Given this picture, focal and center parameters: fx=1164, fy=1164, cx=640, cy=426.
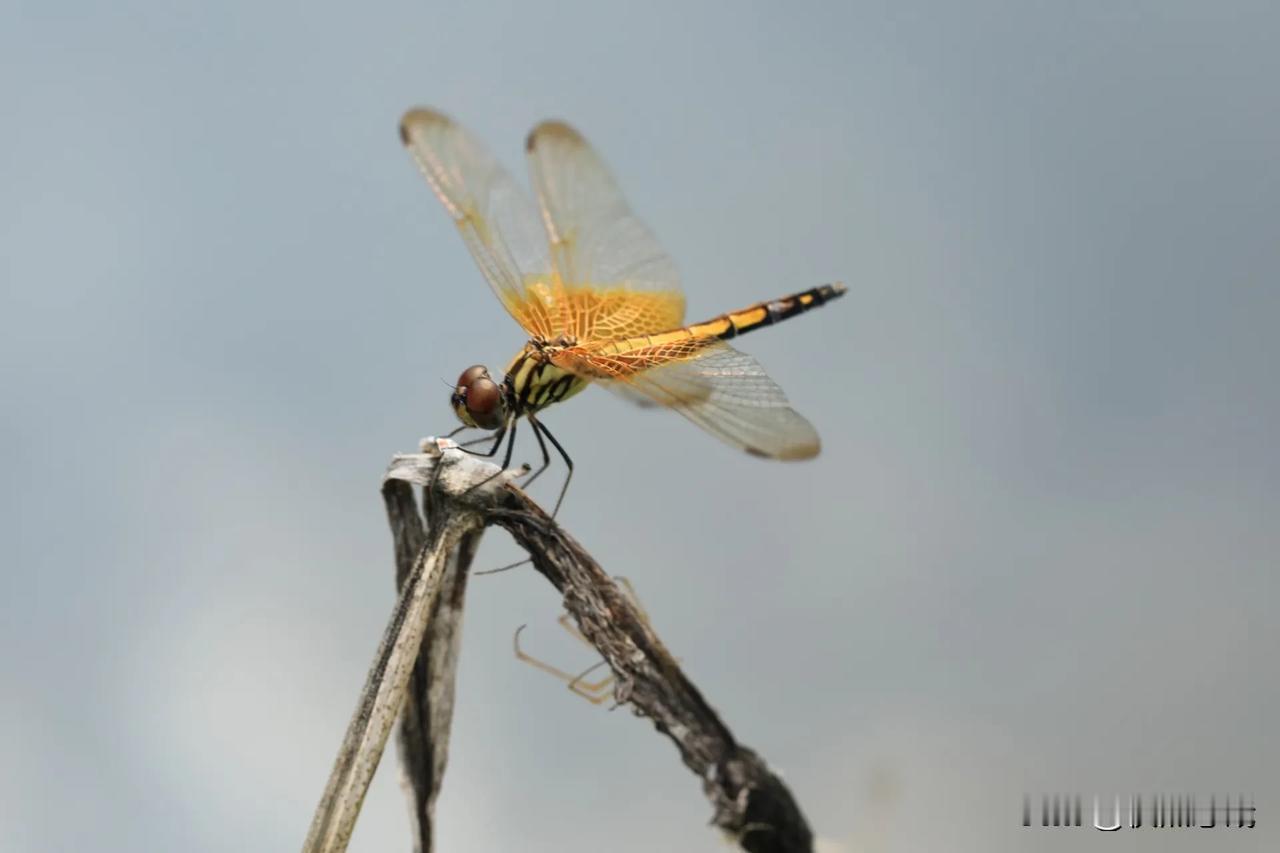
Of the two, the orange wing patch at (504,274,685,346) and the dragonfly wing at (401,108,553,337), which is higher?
the dragonfly wing at (401,108,553,337)

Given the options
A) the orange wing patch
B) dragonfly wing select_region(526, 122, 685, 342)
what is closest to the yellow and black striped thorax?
the orange wing patch

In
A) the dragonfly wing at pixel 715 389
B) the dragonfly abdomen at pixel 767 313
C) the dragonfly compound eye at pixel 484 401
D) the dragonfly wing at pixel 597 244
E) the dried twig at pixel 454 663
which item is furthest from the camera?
the dragonfly abdomen at pixel 767 313

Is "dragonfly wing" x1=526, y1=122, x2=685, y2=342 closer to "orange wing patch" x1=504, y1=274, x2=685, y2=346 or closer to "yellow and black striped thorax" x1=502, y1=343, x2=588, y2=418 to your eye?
"orange wing patch" x1=504, y1=274, x2=685, y2=346

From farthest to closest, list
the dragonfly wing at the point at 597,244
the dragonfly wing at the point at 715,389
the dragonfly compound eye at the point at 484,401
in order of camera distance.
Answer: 1. the dragonfly wing at the point at 597,244
2. the dragonfly compound eye at the point at 484,401
3. the dragonfly wing at the point at 715,389

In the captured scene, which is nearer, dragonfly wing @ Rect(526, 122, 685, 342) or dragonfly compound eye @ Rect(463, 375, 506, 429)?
dragonfly compound eye @ Rect(463, 375, 506, 429)

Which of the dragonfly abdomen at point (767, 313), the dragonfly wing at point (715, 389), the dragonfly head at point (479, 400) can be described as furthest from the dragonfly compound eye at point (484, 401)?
the dragonfly abdomen at point (767, 313)

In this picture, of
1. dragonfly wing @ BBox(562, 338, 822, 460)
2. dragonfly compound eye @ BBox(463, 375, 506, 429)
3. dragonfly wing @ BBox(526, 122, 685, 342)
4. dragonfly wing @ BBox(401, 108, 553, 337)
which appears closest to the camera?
dragonfly wing @ BBox(562, 338, 822, 460)

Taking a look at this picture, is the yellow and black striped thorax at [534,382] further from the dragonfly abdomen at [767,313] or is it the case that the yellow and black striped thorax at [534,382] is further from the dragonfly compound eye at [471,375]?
the dragonfly abdomen at [767,313]

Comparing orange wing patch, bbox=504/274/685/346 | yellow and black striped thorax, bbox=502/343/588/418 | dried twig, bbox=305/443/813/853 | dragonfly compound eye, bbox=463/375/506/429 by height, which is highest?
orange wing patch, bbox=504/274/685/346
